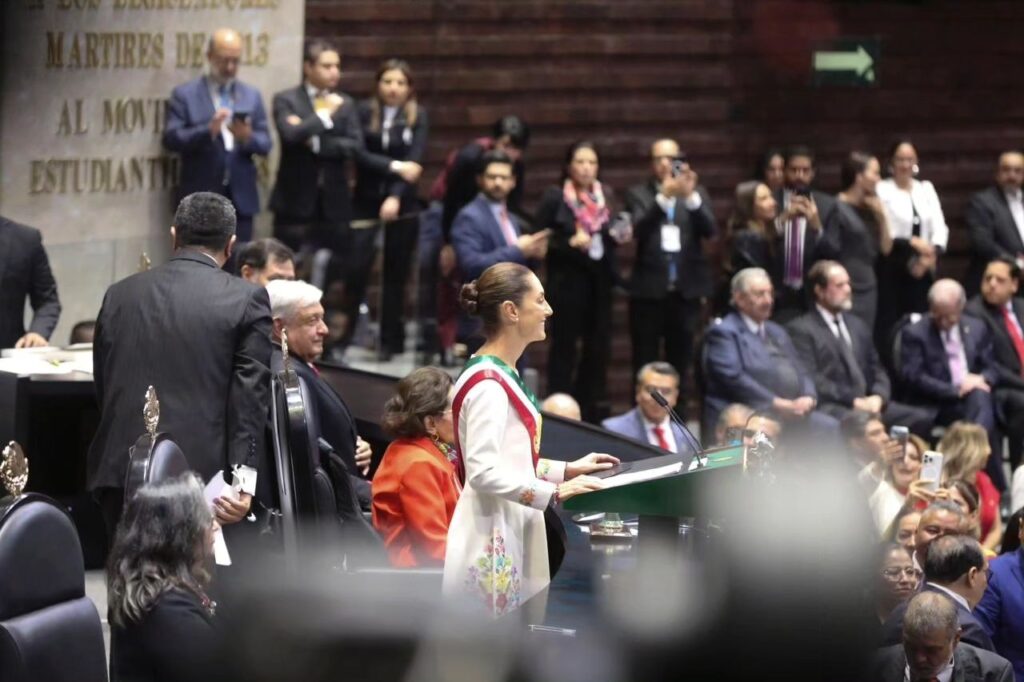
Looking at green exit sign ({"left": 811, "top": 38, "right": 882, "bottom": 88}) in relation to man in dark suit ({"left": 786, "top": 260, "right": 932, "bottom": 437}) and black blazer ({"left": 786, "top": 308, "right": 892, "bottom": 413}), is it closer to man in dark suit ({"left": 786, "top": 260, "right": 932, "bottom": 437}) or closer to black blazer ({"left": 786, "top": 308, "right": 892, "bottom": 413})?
man in dark suit ({"left": 786, "top": 260, "right": 932, "bottom": 437})

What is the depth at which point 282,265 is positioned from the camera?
24.2 feet

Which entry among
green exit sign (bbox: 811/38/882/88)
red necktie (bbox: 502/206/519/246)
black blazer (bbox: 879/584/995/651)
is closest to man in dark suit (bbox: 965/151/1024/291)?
green exit sign (bbox: 811/38/882/88)

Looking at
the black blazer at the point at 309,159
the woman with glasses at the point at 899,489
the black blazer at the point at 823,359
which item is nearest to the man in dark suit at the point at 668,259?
the black blazer at the point at 823,359

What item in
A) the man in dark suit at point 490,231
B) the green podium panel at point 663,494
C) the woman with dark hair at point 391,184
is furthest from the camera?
the woman with dark hair at point 391,184

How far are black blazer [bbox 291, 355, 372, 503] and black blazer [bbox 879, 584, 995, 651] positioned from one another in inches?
69.6

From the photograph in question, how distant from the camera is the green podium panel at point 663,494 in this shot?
4426 mm

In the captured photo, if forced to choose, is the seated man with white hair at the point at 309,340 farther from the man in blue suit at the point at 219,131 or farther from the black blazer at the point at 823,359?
the black blazer at the point at 823,359

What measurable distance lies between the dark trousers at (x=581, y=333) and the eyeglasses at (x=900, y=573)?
3900 mm

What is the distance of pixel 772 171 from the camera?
35.7 feet

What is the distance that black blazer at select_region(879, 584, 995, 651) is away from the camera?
20.0 feet

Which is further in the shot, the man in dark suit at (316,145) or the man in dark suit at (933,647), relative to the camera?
the man in dark suit at (316,145)

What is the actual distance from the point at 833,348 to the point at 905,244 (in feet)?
5.02

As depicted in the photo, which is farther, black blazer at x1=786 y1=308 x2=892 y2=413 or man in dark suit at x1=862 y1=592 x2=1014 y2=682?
black blazer at x1=786 y1=308 x2=892 y2=413

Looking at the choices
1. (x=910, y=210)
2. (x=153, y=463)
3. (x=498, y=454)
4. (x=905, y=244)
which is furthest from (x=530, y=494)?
(x=910, y=210)
